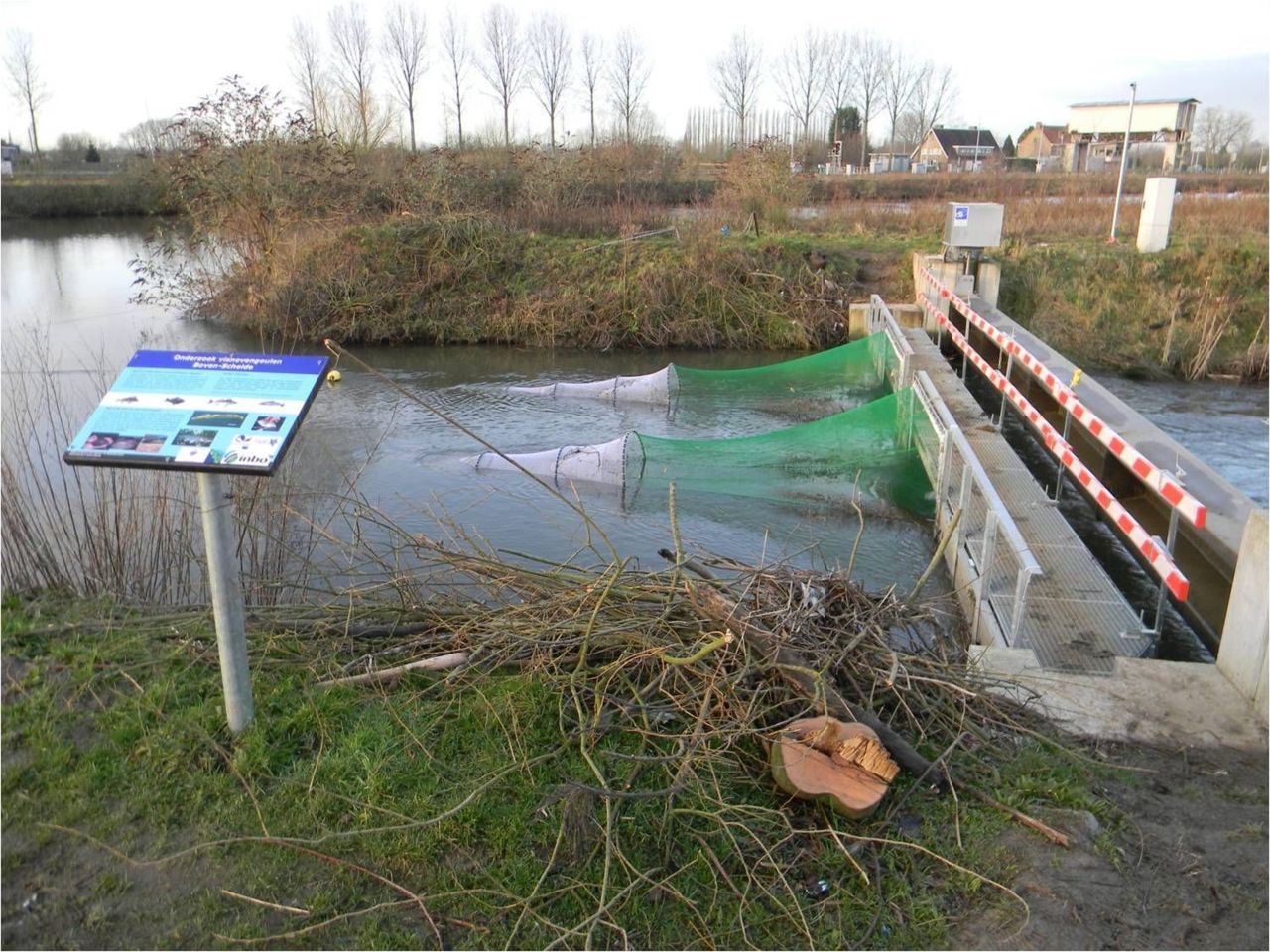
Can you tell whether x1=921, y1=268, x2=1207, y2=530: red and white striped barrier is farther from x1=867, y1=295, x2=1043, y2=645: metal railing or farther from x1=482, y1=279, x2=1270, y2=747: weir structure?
x1=867, y1=295, x2=1043, y2=645: metal railing

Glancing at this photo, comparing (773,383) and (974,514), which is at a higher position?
(974,514)

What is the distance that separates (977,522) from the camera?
7.39 meters

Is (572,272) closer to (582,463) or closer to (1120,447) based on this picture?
(582,463)

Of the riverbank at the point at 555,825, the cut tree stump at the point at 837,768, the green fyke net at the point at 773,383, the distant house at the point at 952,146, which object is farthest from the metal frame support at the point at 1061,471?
the distant house at the point at 952,146

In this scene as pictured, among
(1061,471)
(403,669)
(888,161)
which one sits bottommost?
(1061,471)

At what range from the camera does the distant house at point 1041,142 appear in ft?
274

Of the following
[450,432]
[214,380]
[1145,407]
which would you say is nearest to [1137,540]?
[214,380]

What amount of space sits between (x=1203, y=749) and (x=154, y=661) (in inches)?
192

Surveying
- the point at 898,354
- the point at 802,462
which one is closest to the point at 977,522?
the point at 802,462

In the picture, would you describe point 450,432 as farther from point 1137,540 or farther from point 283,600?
point 1137,540

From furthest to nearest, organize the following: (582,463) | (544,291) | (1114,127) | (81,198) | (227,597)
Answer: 1. (1114,127)
2. (81,198)
3. (544,291)
4. (582,463)
5. (227,597)

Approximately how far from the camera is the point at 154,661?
4.85m

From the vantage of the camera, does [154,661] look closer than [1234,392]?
Yes

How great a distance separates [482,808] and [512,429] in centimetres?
943
